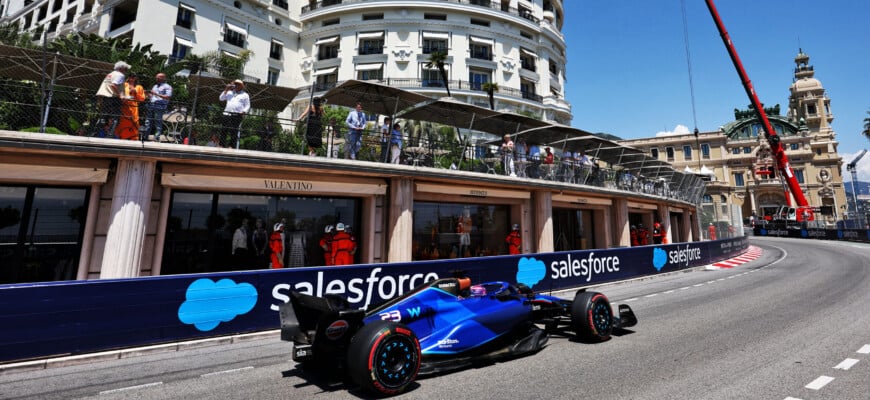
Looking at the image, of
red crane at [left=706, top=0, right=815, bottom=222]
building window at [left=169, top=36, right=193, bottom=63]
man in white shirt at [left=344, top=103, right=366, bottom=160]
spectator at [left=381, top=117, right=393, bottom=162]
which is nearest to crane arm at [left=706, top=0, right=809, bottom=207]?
red crane at [left=706, top=0, right=815, bottom=222]

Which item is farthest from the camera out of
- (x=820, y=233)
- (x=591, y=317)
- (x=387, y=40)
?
(x=820, y=233)

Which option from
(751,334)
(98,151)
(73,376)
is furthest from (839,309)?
(98,151)

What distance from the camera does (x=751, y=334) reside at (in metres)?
6.41

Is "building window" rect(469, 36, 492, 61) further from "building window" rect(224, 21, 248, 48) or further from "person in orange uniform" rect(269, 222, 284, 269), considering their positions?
"person in orange uniform" rect(269, 222, 284, 269)

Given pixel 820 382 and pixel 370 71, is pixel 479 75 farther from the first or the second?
pixel 820 382

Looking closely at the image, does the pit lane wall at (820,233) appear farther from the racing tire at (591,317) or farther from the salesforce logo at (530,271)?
the racing tire at (591,317)

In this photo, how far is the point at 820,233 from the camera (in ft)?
135

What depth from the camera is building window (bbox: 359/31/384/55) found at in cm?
4059

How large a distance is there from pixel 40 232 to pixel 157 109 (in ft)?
14.2

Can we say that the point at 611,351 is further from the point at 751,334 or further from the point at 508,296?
the point at 751,334

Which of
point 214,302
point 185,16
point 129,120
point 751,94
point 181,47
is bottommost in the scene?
point 214,302

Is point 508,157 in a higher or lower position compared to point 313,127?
higher

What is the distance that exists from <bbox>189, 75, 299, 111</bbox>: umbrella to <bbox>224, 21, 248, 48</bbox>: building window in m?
32.0

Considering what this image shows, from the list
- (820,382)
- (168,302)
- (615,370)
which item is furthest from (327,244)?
(820,382)
